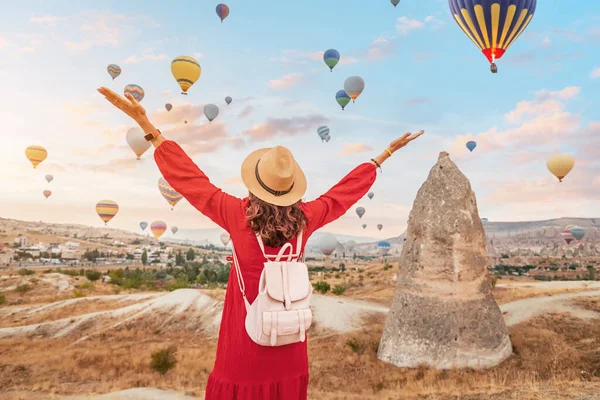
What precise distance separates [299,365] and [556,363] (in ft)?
37.1

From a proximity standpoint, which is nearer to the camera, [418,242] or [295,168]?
[295,168]

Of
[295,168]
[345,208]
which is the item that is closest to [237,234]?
[295,168]

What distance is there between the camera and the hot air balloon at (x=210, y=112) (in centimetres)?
3969

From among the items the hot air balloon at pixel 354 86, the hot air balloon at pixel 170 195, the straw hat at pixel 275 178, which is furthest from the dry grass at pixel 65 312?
the straw hat at pixel 275 178

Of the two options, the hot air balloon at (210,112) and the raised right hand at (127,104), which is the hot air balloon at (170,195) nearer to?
the hot air balloon at (210,112)

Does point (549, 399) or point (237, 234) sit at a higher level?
point (237, 234)

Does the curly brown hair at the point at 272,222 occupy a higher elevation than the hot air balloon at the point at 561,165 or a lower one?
lower

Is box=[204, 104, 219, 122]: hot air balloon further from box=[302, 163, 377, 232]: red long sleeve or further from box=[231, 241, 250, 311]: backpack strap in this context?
box=[231, 241, 250, 311]: backpack strap

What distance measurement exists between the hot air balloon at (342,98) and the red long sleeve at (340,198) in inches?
1467

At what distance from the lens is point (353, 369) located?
1287 centimetres

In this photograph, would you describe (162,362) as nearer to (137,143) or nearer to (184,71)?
(137,143)

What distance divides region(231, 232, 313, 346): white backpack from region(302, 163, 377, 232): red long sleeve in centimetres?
46

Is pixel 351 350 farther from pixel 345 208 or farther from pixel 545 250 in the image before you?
pixel 545 250

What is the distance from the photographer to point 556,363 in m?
11.6
